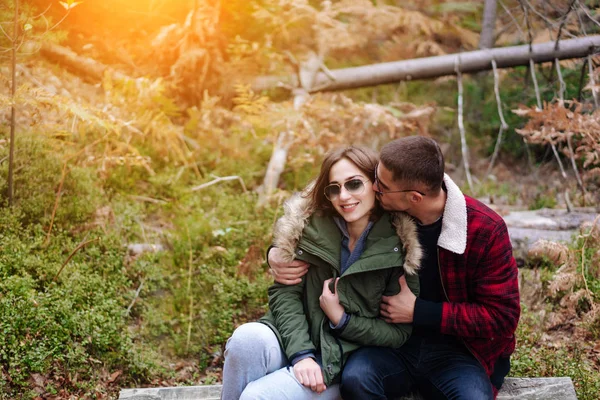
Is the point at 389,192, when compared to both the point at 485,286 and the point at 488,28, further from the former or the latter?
the point at 488,28

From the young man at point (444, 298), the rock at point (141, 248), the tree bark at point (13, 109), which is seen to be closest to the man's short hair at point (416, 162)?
the young man at point (444, 298)

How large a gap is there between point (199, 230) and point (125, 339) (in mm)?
1320

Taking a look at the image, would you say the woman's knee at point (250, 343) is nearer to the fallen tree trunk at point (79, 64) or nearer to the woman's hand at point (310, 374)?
the woman's hand at point (310, 374)

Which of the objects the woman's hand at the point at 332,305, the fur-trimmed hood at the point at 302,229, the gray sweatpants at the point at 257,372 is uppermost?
the fur-trimmed hood at the point at 302,229

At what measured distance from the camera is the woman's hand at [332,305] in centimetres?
304

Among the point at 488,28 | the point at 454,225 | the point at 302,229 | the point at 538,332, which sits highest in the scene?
the point at 488,28

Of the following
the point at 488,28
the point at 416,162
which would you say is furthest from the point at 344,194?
the point at 488,28

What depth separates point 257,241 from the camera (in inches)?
208

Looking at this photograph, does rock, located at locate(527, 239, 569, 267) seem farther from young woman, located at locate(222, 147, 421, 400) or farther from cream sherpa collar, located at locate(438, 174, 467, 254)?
young woman, located at locate(222, 147, 421, 400)

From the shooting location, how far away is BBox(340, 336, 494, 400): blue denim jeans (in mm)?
2918

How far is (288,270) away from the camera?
320cm

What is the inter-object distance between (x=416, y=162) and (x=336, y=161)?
48 cm

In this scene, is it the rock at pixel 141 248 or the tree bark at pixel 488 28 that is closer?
the rock at pixel 141 248

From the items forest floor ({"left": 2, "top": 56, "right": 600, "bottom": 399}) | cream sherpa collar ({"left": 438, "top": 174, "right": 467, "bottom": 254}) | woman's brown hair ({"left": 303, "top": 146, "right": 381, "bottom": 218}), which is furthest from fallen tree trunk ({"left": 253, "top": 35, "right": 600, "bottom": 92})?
cream sherpa collar ({"left": 438, "top": 174, "right": 467, "bottom": 254})
